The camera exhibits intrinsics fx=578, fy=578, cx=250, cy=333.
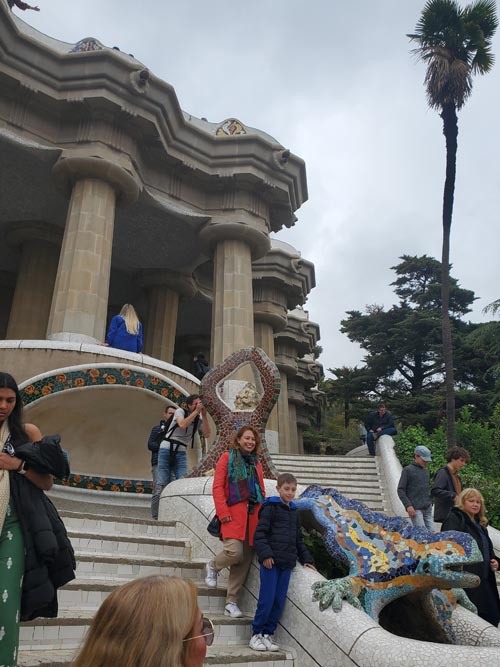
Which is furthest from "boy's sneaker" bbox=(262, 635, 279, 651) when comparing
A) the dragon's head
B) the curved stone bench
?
the dragon's head

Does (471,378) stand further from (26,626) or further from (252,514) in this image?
(26,626)

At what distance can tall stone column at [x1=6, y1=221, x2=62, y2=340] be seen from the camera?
16984 millimetres

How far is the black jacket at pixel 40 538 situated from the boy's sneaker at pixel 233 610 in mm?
2244

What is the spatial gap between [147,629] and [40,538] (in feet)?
5.23

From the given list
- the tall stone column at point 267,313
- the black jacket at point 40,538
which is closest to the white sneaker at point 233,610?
the black jacket at point 40,538

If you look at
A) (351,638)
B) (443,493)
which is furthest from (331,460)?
(351,638)

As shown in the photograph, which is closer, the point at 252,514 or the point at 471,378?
the point at 252,514

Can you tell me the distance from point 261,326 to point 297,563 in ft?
63.6

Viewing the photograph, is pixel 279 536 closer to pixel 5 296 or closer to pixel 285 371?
pixel 5 296

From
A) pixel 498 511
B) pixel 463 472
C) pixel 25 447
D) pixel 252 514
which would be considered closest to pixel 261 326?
pixel 463 472

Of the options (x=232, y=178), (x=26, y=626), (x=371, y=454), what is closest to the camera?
(x=26, y=626)

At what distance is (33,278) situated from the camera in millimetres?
17266

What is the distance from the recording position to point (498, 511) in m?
10.6

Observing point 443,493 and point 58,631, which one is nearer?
point 58,631
